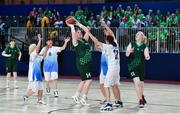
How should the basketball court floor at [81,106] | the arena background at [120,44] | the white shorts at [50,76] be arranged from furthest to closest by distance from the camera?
the arena background at [120,44], the white shorts at [50,76], the basketball court floor at [81,106]

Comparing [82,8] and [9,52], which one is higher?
[82,8]

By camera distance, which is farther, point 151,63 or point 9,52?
point 151,63

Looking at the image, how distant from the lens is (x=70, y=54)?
3003 cm

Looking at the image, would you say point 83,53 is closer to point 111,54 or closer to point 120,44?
point 111,54

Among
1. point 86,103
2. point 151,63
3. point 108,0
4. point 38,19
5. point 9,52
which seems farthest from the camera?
point 108,0

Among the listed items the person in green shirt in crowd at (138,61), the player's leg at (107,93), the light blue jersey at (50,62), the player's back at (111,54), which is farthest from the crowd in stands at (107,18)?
the player's leg at (107,93)

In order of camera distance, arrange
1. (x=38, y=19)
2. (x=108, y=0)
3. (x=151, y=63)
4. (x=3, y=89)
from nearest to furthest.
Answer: (x=3, y=89)
(x=151, y=63)
(x=38, y=19)
(x=108, y=0)

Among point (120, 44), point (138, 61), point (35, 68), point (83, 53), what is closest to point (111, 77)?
point (138, 61)

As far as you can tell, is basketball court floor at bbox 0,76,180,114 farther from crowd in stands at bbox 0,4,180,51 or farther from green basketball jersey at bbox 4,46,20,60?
crowd in stands at bbox 0,4,180,51

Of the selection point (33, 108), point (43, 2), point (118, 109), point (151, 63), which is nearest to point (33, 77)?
point (33, 108)

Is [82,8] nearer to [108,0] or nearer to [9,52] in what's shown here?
[108,0]

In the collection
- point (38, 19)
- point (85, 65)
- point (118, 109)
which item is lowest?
point (118, 109)

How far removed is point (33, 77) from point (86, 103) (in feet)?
6.52

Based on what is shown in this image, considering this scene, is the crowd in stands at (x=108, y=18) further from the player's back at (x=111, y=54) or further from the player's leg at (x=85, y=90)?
the player's back at (x=111, y=54)
